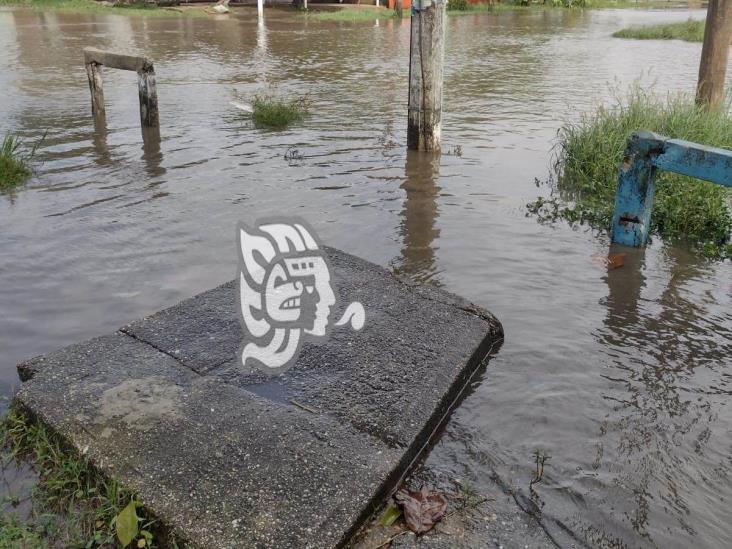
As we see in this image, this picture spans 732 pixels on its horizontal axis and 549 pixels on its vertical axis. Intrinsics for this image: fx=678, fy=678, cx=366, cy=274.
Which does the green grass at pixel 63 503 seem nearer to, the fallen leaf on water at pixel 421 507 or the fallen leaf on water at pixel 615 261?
the fallen leaf on water at pixel 421 507

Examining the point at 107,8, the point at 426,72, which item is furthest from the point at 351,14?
the point at 426,72

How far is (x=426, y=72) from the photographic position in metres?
7.74

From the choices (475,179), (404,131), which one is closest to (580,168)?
(475,179)

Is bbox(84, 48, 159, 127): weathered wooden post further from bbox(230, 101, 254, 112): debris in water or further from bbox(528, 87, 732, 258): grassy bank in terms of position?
bbox(528, 87, 732, 258): grassy bank

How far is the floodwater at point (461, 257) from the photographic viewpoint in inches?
122

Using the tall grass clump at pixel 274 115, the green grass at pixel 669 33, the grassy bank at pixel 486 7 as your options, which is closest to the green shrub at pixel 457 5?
the grassy bank at pixel 486 7

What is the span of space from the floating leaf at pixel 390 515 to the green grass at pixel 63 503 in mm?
805

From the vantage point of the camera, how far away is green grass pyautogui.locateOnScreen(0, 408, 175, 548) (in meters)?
2.51

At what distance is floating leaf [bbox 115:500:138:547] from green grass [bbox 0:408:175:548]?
0.7 inches

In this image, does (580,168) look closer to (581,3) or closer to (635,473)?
(635,473)

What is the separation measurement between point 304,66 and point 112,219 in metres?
10.7

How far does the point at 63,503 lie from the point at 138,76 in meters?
7.28

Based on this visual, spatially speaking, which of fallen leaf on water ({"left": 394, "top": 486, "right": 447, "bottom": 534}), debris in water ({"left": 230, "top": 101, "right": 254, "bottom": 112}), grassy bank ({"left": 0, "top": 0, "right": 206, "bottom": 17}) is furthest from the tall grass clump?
grassy bank ({"left": 0, "top": 0, "right": 206, "bottom": 17})

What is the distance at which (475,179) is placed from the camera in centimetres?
766
